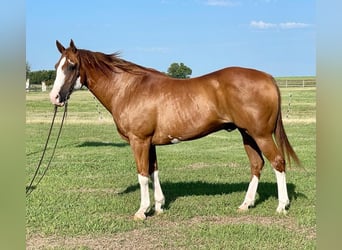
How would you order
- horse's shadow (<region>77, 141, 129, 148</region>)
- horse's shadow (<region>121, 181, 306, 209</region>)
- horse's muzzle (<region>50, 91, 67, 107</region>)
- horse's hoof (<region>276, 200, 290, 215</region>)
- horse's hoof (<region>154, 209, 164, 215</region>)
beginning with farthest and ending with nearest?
horse's shadow (<region>77, 141, 129, 148</region>) < horse's shadow (<region>121, 181, 306, 209</region>) < horse's hoof (<region>154, 209, 164, 215</region>) < horse's hoof (<region>276, 200, 290, 215</region>) < horse's muzzle (<region>50, 91, 67, 107</region>)

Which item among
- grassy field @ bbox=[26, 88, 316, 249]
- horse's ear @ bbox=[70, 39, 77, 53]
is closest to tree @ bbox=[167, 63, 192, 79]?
grassy field @ bbox=[26, 88, 316, 249]

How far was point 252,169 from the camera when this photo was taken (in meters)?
5.40

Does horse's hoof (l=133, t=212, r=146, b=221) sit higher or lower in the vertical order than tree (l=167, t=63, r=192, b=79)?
lower

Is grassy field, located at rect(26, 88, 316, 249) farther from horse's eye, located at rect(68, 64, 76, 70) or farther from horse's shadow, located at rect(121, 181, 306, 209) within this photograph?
horse's eye, located at rect(68, 64, 76, 70)

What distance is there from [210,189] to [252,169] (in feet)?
4.23

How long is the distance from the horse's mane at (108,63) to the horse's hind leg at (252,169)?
1.75 metres

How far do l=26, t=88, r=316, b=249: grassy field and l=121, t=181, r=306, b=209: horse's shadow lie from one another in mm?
15

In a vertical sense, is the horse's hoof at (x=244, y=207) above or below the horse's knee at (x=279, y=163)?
below

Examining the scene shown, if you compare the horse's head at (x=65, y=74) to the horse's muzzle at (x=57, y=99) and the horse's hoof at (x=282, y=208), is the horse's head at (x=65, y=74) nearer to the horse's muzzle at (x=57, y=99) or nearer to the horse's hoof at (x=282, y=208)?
the horse's muzzle at (x=57, y=99)

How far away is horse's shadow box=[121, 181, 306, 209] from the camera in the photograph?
5969 mm

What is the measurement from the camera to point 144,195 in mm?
4992

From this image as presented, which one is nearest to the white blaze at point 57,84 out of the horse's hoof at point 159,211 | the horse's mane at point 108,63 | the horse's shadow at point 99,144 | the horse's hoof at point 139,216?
the horse's mane at point 108,63

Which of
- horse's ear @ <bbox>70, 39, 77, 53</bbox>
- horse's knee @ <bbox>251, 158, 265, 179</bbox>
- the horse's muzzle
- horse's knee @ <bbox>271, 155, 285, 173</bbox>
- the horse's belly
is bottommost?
horse's knee @ <bbox>251, 158, 265, 179</bbox>

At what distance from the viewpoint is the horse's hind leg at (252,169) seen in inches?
206
